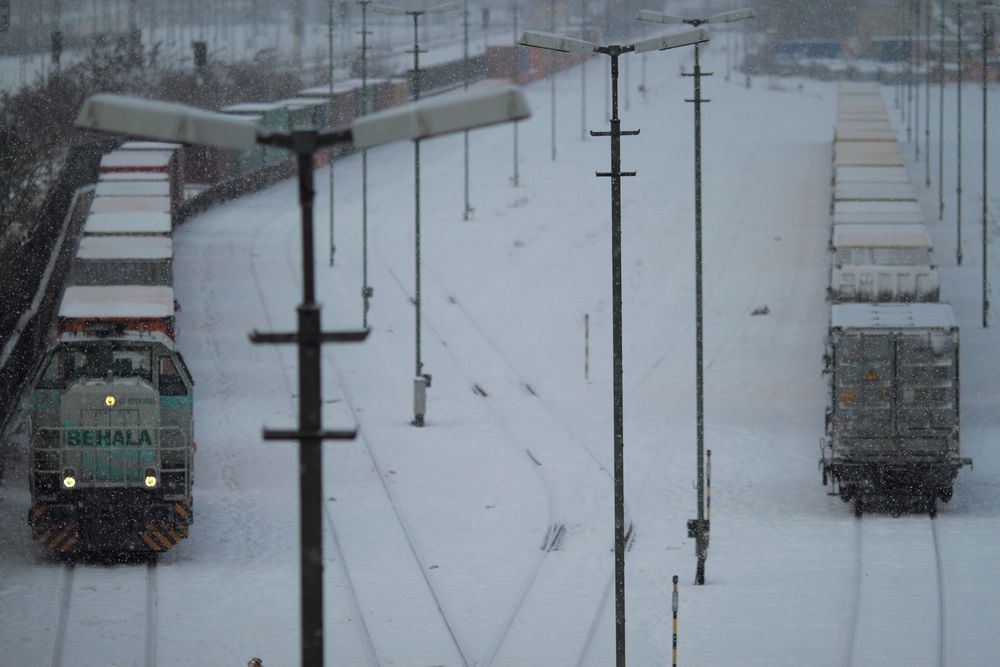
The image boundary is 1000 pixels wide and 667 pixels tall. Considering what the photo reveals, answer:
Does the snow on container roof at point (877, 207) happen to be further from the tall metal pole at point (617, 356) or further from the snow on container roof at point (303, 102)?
the snow on container roof at point (303, 102)

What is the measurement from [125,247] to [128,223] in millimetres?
3360

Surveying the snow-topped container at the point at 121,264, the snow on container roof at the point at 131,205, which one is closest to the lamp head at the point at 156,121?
the snow-topped container at the point at 121,264

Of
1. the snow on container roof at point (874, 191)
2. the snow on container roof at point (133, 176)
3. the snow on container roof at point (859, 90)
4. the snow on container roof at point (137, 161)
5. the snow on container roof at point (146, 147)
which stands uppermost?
the snow on container roof at point (859, 90)

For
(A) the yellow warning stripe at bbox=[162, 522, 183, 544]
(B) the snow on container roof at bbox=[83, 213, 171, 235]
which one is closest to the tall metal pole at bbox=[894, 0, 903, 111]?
(B) the snow on container roof at bbox=[83, 213, 171, 235]

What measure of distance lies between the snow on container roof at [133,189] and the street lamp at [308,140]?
34275mm

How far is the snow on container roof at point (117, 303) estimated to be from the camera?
28609 millimetres

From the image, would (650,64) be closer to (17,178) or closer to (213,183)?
(213,183)

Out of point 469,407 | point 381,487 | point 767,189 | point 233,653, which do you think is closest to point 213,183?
point 767,189

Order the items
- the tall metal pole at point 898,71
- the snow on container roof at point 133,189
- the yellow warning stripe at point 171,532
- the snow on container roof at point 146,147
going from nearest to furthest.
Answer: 1. the yellow warning stripe at point 171,532
2. the snow on container roof at point 133,189
3. the snow on container roof at point 146,147
4. the tall metal pole at point 898,71

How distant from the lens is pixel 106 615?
2397cm

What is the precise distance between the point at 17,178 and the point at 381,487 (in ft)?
89.2

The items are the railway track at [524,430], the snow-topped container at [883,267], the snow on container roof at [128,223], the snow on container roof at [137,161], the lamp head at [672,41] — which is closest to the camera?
the lamp head at [672,41]

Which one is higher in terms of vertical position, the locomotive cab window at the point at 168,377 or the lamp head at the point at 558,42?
the lamp head at the point at 558,42

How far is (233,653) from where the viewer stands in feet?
73.1
